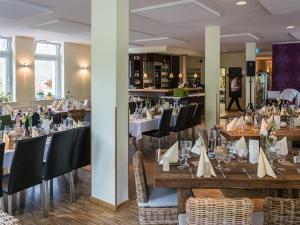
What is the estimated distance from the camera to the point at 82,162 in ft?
13.7

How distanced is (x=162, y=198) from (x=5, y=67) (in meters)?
9.24

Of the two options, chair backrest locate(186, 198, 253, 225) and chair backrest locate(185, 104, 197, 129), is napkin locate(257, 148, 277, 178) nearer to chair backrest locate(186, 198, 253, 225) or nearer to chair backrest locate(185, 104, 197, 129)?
chair backrest locate(186, 198, 253, 225)

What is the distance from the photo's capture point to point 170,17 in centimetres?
665

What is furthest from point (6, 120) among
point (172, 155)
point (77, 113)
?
point (172, 155)

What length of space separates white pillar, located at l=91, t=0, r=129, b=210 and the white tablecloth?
204 centimetres

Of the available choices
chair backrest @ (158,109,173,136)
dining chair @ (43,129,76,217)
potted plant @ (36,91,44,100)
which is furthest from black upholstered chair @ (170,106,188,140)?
potted plant @ (36,91,44,100)

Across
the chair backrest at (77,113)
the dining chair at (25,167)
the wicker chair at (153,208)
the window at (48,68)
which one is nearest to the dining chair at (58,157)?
the dining chair at (25,167)

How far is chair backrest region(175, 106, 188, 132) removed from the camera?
7109mm

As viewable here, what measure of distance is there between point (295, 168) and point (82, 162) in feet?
8.54

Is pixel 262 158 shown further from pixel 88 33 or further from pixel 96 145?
pixel 88 33

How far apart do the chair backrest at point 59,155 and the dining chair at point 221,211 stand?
224 cm

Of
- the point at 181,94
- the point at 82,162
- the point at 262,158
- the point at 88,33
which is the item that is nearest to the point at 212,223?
the point at 262,158

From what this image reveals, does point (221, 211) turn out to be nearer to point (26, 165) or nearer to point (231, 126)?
point (26, 165)

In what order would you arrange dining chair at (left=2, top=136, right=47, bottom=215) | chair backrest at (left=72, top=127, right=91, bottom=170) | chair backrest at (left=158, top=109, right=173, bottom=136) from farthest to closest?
chair backrest at (left=158, top=109, right=173, bottom=136)
chair backrest at (left=72, top=127, right=91, bottom=170)
dining chair at (left=2, top=136, right=47, bottom=215)
